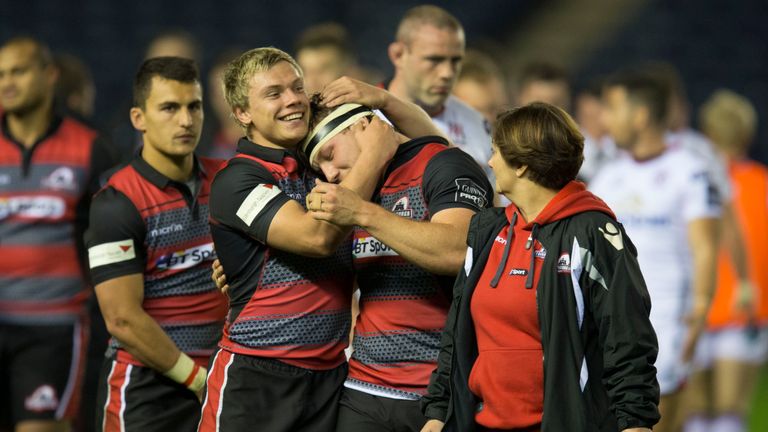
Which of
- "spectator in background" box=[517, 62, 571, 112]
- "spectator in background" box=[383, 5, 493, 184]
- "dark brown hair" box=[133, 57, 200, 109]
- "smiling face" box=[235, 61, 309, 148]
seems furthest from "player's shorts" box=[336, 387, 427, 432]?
"spectator in background" box=[517, 62, 571, 112]

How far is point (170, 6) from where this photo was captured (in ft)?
44.9

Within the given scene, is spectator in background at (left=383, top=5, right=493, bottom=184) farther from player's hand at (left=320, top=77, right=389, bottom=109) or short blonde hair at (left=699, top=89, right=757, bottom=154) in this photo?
short blonde hair at (left=699, top=89, right=757, bottom=154)

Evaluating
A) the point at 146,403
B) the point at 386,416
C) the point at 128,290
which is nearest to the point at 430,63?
the point at 128,290

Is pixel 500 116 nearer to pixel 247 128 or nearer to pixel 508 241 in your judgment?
pixel 508 241

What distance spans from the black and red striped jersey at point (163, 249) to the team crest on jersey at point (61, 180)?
1.35m

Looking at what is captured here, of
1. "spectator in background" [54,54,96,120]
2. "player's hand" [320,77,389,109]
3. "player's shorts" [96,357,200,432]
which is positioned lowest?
"player's shorts" [96,357,200,432]

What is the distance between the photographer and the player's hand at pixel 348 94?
4.14 meters

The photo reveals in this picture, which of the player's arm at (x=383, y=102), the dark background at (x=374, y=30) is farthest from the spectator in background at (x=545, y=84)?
the player's arm at (x=383, y=102)

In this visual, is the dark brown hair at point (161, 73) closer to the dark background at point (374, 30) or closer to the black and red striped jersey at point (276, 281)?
the black and red striped jersey at point (276, 281)

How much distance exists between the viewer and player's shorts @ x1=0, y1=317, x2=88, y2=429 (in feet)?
19.8

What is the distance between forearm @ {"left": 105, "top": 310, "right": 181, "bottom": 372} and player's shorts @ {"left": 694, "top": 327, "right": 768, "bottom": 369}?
4.76 meters

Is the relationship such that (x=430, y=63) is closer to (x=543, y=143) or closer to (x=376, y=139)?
(x=376, y=139)

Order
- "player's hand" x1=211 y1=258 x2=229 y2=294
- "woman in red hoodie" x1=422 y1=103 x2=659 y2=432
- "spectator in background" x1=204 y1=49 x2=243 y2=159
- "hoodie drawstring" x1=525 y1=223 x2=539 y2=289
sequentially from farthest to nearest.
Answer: "spectator in background" x1=204 y1=49 x2=243 y2=159 < "player's hand" x1=211 y1=258 x2=229 y2=294 < "hoodie drawstring" x1=525 y1=223 x2=539 y2=289 < "woman in red hoodie" x1=422 y1=103 x2=659 y2=432

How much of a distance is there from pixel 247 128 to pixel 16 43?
286cm
